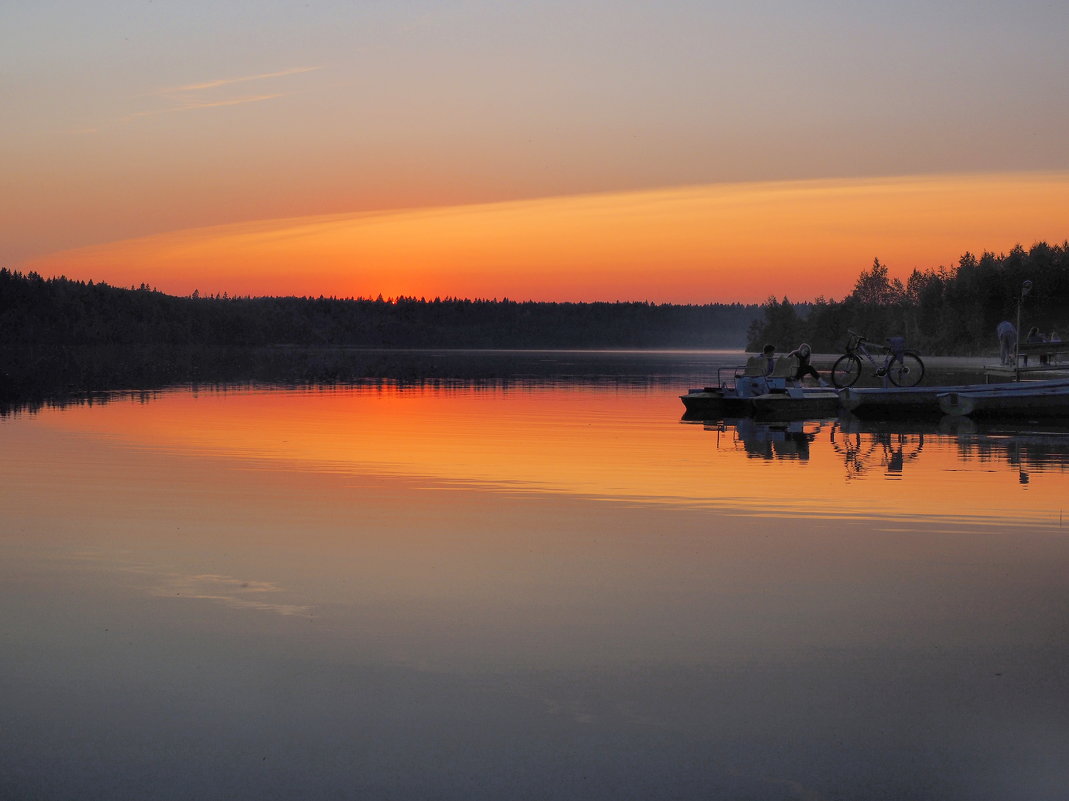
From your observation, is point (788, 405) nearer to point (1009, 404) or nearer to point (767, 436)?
point (1009, 404)

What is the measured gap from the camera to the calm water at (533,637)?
6.91 m

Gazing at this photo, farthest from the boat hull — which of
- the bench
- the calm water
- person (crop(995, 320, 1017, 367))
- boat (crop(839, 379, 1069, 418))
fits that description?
person (crop(995, 320, 1017, 367))

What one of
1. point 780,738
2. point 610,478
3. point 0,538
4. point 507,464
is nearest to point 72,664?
point 780,738

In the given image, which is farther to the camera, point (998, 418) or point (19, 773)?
point (998, 418)

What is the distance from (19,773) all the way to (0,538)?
8928mm

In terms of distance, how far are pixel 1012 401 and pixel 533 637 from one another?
33198 millimetres

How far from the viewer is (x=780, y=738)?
7320 millimetres

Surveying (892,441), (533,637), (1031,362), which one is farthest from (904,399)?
(1031,362)

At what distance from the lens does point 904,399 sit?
41.2 metres

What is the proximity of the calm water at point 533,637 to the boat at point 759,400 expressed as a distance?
758 inches

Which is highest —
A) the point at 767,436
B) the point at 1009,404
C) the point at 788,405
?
the point at 1009,404

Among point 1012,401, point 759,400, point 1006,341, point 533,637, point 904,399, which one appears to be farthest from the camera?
point 1006,341

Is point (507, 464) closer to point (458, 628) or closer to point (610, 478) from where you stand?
point (610, 478)

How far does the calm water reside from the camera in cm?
691
